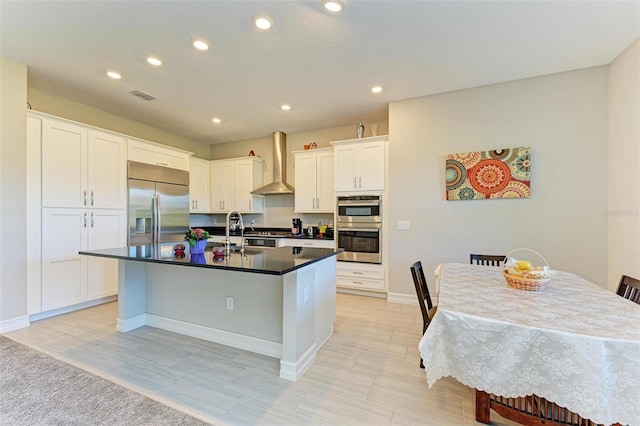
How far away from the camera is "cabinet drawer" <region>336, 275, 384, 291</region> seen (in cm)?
Answer: 397

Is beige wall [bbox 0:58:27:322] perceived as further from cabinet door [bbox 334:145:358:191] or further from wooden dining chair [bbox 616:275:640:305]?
wooden dining chair [bbox 616:275:640:305]

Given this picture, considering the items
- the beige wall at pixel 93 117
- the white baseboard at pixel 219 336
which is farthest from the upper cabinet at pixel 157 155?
the white baseboard at pixel 219 336

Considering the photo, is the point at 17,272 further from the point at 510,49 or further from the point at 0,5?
the point at 510,49

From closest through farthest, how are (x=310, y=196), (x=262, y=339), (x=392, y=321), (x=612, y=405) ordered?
1. (x=612, y=405)
2. (x=262, y=339)
3. (x=392, y=321)
4. (x=310, y=196)

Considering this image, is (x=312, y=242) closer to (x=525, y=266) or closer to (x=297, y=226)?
(x=297, y=226)

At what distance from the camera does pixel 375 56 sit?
271 cm

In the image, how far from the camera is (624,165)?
262 cm

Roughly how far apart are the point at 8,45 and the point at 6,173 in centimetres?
126

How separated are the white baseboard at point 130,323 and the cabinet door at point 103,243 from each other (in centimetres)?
115

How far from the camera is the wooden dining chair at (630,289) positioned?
A: 170 cm

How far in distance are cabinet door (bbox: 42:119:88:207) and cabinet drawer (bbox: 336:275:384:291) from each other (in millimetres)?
3749

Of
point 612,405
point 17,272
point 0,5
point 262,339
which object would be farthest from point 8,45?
point 612,405

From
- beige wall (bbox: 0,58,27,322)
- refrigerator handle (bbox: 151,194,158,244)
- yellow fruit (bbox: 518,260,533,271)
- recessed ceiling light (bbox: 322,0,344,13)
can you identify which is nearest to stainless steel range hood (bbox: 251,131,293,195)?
refrigerator handle (bbox: 151,194,158,244)

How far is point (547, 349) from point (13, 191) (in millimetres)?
4704
